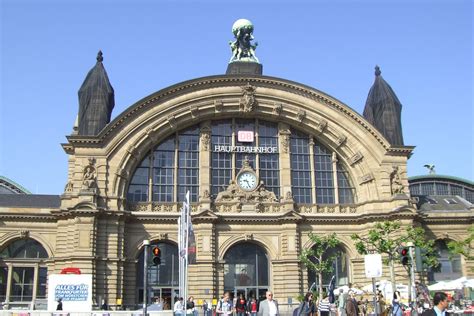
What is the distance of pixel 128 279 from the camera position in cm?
4334

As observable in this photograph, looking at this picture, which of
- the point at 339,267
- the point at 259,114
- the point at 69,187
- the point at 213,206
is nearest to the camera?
the point at 69,187

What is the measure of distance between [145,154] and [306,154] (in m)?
13.6

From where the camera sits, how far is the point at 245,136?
48125mm

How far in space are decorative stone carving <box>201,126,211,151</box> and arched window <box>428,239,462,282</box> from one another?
68.9 ft

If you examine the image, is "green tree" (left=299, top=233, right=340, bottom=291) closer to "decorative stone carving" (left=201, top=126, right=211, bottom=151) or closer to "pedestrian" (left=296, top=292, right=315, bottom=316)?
"decorative stone carving" (left=201, top=126, right=211, bottom=151)

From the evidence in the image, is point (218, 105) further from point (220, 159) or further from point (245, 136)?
point (220, 159)

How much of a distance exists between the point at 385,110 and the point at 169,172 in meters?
19.5

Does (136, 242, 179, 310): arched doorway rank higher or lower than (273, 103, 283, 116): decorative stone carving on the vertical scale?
lower

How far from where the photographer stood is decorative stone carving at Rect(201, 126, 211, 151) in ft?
155

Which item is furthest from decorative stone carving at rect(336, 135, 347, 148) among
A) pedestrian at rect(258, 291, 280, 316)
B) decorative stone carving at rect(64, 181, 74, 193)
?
pedestrian at rect(258, 291, 280, 316)

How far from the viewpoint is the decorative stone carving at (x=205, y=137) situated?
155 ft

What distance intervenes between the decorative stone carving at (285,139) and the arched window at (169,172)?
284 inches

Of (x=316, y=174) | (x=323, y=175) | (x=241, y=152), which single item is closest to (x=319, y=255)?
(x=316, y=174)

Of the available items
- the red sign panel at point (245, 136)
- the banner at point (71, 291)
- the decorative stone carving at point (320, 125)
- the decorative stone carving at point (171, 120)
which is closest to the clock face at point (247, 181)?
the red sign panel at point (245, 136)
